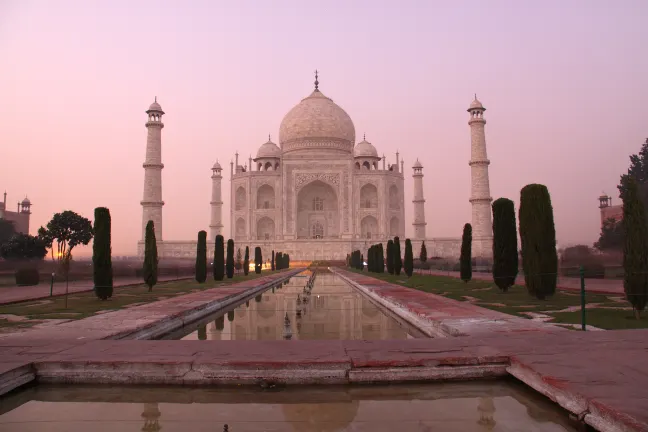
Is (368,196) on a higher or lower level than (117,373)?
higher

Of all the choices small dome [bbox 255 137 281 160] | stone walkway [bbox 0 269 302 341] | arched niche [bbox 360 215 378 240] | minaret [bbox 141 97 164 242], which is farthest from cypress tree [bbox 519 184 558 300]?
small dome [bbox 255 137 281 160]

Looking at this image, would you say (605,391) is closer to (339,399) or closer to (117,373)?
(339,399)

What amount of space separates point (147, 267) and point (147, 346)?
7040 mm

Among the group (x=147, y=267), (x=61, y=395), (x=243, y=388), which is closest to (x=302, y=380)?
(x=243, y=388)

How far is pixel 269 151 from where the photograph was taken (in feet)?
133

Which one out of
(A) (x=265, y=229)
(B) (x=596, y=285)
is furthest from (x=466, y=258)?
(A) (x=265, y=229)

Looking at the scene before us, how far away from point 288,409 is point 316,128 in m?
36.6

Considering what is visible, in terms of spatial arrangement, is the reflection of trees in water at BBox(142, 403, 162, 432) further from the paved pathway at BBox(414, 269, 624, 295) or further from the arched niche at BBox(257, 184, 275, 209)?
the arched niche at BBox(257, 184, 275, 209)

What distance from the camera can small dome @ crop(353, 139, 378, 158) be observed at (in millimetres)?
40969

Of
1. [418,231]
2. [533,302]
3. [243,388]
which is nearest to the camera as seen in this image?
[243,388]

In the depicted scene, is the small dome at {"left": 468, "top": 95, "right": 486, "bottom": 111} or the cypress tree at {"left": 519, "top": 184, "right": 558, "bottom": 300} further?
the small dome at {"left": 468, "top": 95, "right": 486, "bottom": 111}

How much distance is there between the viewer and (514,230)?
9.41 meters

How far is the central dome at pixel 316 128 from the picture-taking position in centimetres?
3812

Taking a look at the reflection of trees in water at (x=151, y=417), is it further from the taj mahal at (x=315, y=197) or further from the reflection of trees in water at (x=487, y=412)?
the taj mahal at (x=315, y=197)
